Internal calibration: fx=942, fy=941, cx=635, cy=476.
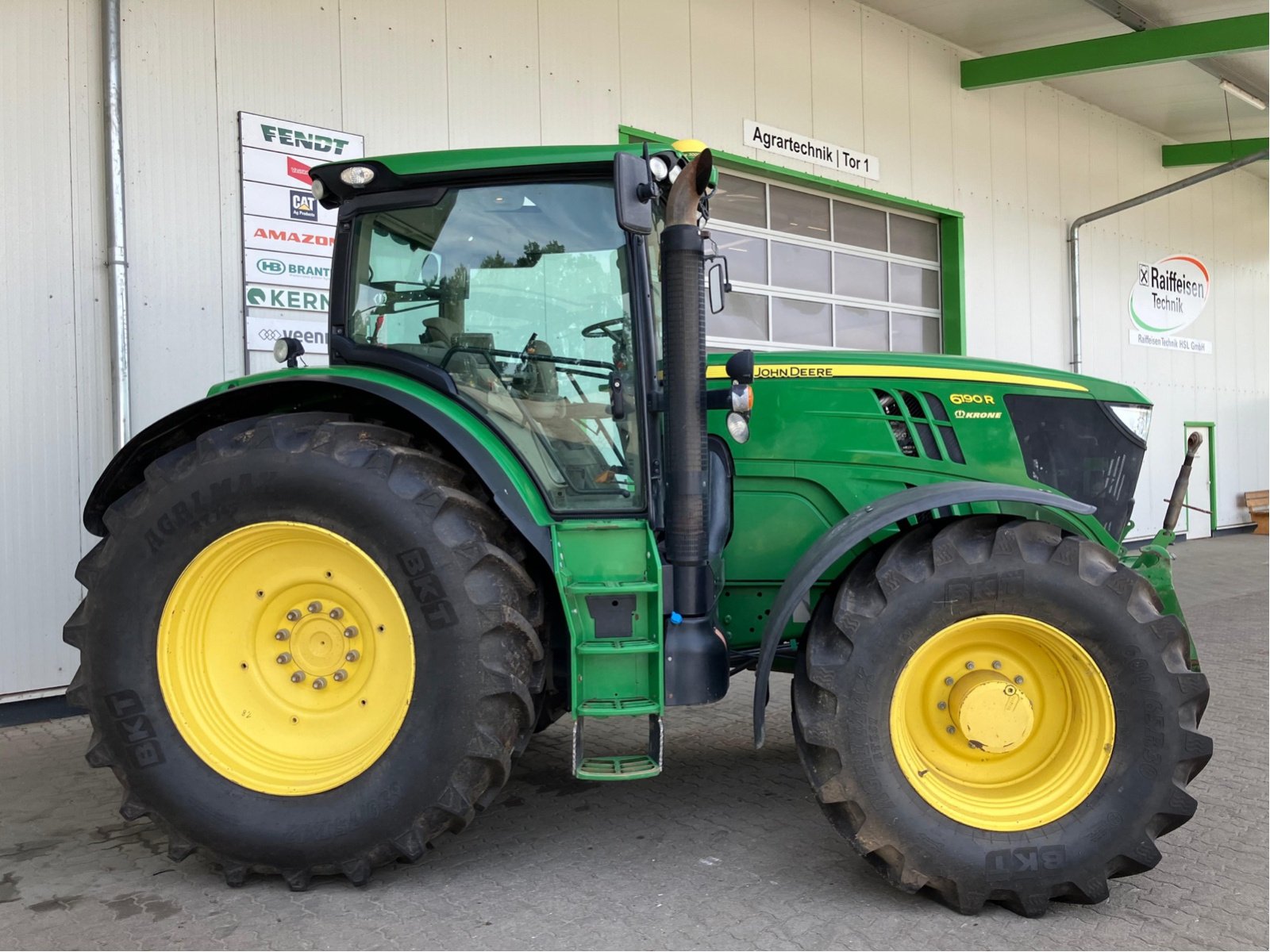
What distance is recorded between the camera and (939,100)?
10.5 metres

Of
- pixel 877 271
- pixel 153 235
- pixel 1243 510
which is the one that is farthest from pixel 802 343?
pixel 1243 510

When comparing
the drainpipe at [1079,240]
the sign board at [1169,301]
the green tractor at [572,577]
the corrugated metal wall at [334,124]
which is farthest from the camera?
the sign board at [1169,301]

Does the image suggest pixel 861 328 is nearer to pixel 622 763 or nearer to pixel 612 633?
pixel 612 633

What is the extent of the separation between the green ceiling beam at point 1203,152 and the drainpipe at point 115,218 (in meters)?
14.0

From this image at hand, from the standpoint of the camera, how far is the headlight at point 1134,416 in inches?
150

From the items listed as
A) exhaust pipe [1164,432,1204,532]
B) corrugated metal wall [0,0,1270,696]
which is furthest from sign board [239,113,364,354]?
exhaust pipe [1164,432,1204,532]

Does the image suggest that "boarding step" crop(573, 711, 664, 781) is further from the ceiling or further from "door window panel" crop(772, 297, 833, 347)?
the ceiling

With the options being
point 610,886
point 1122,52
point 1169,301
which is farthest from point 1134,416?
point 1169,301

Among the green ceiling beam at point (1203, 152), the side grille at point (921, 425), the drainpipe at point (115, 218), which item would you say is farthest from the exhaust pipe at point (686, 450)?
the green ceiling beam at point (1203, 152)

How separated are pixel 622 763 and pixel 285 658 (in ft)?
3.88

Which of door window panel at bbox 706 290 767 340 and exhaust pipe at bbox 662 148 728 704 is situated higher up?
door window panel at bbox 706 290 767 340

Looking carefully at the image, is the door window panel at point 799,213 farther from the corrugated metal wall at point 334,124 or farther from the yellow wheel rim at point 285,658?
the yellow wheel rim at point 285,658

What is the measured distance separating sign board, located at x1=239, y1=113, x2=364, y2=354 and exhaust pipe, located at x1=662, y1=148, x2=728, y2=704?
3.15 m

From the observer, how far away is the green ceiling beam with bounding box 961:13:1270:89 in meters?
9.28
